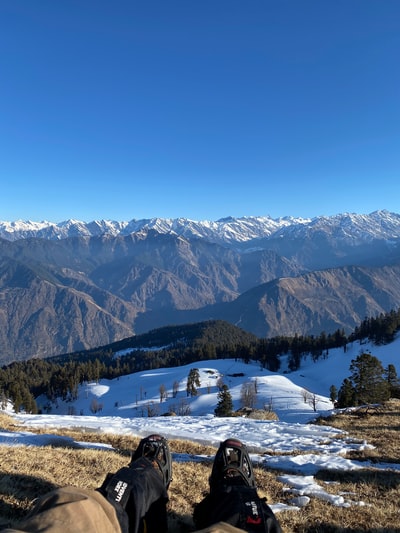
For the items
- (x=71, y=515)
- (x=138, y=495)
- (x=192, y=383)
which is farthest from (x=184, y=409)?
(x=71, y=515)

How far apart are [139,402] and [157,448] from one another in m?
134

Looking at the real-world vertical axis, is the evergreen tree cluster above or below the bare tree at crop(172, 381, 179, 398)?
above

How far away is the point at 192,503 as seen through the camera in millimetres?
6742

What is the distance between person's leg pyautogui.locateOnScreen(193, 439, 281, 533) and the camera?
3.55 m

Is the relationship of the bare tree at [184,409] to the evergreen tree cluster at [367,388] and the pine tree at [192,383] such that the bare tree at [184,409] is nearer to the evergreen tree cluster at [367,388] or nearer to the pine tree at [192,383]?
the pine tree at [192,383]

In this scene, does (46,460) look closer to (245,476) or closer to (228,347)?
(245,476)

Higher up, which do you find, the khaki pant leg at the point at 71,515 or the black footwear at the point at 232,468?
the khaki pant leg at the point at 71,515

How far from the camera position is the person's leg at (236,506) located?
3549mm

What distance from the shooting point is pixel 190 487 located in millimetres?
7617

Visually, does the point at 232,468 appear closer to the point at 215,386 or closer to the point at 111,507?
the point at 111,507

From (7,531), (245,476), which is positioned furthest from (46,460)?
(7,531)

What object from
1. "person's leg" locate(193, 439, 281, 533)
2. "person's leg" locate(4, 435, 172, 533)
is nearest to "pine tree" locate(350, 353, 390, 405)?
"person's leg" locate(193, 439, 281, 533)

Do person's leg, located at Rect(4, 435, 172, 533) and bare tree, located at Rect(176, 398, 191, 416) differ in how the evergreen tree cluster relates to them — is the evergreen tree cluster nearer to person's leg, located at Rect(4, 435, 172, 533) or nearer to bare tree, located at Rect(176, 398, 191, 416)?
person's leg, located at Rect(4, 435, 172, 533)

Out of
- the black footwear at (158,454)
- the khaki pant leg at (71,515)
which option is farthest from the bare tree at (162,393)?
the khaki pant leg at (71,515)
